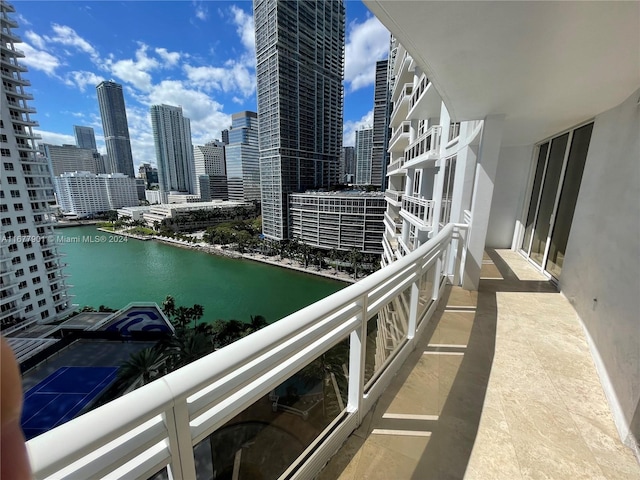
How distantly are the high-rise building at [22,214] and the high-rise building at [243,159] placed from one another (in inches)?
2165

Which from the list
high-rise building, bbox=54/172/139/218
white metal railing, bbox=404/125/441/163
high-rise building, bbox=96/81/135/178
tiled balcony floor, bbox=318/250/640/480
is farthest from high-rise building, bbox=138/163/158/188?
tiled balcony floor, bbox=318/250/640/480

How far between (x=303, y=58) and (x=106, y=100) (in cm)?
6667

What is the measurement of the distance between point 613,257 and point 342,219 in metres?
36.8

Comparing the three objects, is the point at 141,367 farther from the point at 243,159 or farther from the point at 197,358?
the point at 243,159

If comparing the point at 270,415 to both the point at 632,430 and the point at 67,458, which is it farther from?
the point at 632,430

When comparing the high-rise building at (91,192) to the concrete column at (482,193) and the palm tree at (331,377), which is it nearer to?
the concrete column at (482,193)

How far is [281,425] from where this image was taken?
1.71m

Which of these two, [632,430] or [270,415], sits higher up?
[270,415]

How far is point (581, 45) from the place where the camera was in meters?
2.09

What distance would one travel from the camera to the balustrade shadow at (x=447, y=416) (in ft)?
5.48

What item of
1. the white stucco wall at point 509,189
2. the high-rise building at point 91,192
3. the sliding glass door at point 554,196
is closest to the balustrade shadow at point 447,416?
the sliding glass door at point 554,196

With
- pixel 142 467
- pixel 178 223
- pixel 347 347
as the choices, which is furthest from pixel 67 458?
pixel 178 223

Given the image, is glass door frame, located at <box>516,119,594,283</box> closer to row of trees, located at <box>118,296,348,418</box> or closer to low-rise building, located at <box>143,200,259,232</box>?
row of trees, located at <box>118,296,348,418</box>

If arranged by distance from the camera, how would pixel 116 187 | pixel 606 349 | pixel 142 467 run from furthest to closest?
pixel 116 187, pixel 606 349, pixel 142 467
